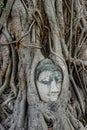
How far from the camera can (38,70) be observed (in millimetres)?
3346

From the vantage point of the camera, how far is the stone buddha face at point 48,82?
332 cm

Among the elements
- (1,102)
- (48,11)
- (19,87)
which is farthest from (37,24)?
(1,102)

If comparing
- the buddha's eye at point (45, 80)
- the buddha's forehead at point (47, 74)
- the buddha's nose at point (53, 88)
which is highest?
the buddha's forehead at point (47, 74)

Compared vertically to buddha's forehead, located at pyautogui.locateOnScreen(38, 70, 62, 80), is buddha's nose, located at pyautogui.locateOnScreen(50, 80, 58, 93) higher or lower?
lower

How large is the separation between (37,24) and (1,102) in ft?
3.29

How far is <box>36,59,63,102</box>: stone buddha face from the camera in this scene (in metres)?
3.32

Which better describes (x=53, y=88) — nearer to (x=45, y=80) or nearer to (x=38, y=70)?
(x=45, y=80)

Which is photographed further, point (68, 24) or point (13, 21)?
point (68, 24)

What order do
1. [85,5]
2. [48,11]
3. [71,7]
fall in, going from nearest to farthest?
[48,11]
[71,7]
[85,5]

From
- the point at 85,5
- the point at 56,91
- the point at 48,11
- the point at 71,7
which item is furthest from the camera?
the point at 85,5

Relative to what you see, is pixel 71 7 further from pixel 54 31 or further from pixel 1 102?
pixel 1 102

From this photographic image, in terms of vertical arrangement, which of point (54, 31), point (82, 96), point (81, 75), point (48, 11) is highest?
point (48, 11)

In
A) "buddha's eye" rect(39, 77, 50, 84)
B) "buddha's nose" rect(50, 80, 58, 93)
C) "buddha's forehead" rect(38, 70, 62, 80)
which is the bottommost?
"buddha's nose" rect(50, 80, 58, 93)

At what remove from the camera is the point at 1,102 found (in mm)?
3609
